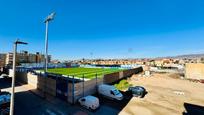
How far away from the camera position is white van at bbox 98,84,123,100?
56.8 ft

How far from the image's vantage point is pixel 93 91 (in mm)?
19578

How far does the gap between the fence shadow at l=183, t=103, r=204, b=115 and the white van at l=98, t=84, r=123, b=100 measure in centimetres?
702

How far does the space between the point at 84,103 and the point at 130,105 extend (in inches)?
199

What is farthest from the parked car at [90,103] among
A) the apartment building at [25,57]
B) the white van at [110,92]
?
the apartment building at [25,57]

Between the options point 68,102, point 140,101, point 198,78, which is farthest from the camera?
point 198,78

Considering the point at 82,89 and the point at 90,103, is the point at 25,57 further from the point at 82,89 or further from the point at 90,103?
the point at 90,103

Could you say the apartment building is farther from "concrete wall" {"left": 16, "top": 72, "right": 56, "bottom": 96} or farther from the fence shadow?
the fence shadow

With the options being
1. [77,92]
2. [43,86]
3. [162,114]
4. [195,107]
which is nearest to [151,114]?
[162,114]

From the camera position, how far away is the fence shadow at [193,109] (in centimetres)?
1419

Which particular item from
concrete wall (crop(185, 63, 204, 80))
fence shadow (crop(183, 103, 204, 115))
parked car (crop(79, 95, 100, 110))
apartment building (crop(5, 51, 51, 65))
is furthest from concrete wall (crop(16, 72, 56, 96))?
apartment building (crop(5, 51, 51, 65))

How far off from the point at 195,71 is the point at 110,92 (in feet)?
99.5

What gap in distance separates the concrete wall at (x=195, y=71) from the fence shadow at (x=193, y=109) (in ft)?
80.8

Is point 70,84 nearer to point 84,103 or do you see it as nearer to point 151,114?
point 84,103

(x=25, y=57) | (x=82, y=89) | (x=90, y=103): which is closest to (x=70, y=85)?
(x=82, y=89)
